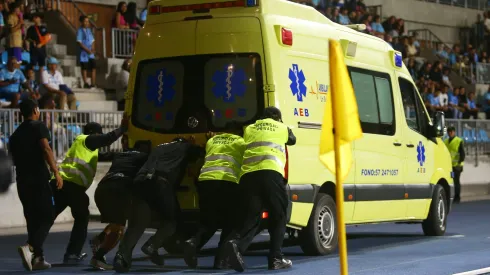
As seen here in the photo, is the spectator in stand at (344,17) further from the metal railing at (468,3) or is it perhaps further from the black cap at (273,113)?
the black cap at (273,113)

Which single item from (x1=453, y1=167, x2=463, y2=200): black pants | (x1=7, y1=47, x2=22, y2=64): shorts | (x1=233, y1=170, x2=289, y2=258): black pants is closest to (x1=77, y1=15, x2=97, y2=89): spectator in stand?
(x1=7, y1=47, x2=22, y2=64): shorts

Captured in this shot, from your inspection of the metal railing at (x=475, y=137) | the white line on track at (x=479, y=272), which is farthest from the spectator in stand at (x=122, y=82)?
the white line on track at (x=479, y=272)

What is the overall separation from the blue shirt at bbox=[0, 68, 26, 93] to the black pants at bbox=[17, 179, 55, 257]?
982cm

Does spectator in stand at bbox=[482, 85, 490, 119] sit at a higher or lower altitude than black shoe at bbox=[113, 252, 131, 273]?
higher

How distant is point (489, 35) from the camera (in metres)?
41.5

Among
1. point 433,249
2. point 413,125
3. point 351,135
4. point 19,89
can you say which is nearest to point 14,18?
point 19,89

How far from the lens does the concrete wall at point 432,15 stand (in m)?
39.3

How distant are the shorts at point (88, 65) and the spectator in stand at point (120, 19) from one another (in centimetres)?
184

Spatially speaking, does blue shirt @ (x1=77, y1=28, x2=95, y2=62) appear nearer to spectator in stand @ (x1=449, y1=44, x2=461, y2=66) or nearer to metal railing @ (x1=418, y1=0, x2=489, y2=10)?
spectator in stand @ (x1=449, y1=44, x2=461, y2=66)

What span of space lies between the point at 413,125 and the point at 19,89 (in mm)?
9225

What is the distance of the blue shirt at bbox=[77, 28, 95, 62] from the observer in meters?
25.6

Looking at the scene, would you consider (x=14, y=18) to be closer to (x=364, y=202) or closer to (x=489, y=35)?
(x=364, y=202)

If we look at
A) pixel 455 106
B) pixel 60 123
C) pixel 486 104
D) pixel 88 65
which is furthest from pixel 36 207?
pixel 486 104

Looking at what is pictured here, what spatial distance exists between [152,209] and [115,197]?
1.36 ft
